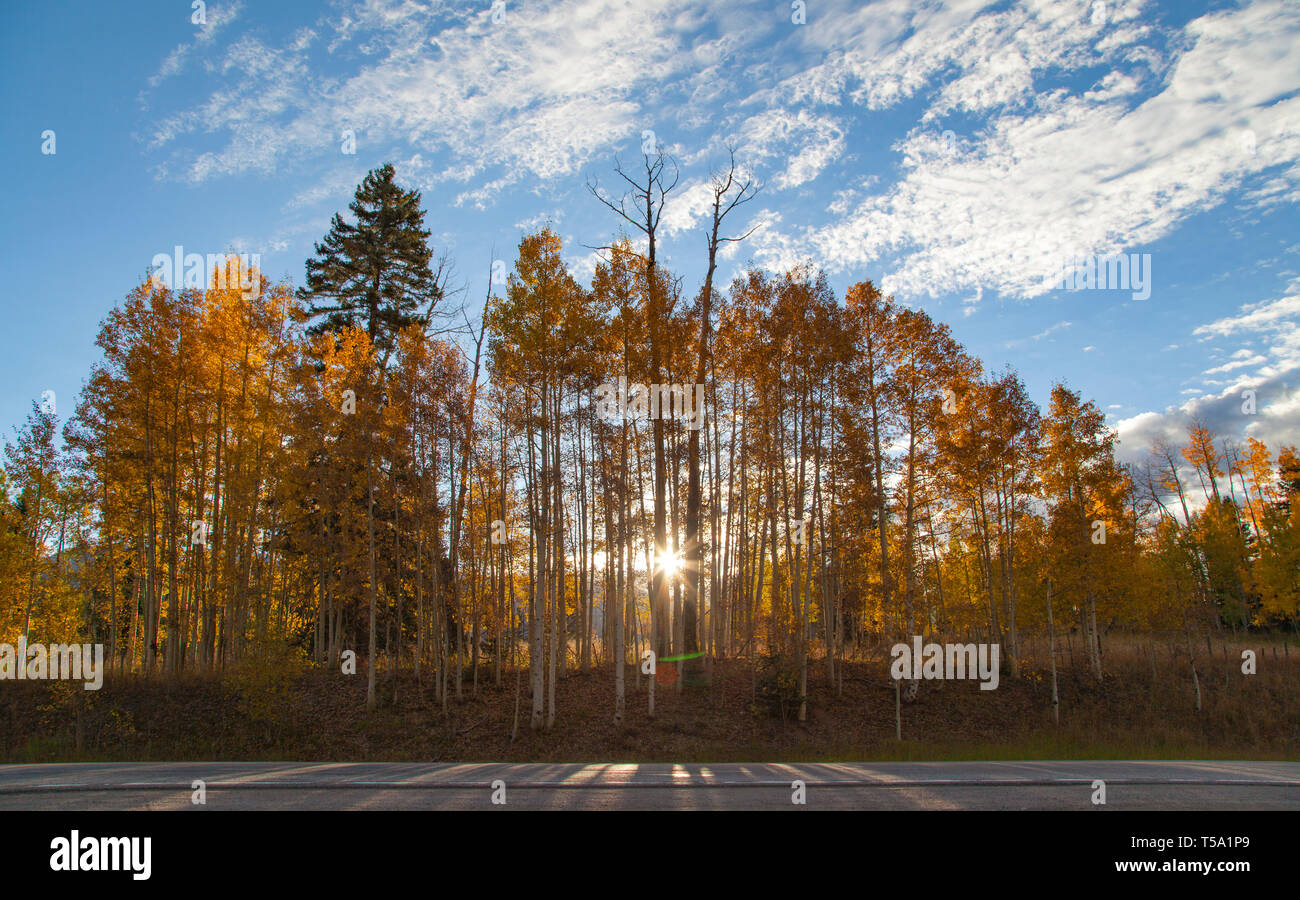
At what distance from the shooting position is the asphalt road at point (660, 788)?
7910 mm

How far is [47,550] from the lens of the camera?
29.3 meters

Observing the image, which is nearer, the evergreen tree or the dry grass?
the dry grass

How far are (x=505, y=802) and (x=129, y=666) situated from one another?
24636 mm

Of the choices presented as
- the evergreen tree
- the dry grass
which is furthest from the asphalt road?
the evergreen tree

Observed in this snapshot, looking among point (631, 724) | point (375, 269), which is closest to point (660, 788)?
point (631, 724)

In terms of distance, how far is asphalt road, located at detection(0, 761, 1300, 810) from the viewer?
7.91 m

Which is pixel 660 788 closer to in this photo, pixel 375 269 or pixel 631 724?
pixel 631 724

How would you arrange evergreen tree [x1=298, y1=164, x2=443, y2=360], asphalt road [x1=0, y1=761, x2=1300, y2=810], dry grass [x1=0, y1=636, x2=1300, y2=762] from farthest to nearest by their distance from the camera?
evergreen tree [x1=298, y1=164, x2=443, y2=360]
dry grass [x1=0, y1=636, x2=1300, y2=762]
asphalt road [x1=0, y1=761, x2=1300, y2=810]

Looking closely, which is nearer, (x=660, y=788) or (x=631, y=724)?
(x=660, y=788)

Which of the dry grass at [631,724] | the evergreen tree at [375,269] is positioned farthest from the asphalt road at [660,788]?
the evergreen tree at [375,269]

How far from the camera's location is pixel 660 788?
30.1ft

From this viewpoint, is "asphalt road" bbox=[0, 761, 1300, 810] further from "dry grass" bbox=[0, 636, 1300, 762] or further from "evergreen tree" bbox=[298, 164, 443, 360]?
"evergreen tree" bbox=[298, 164, 443, 360]
